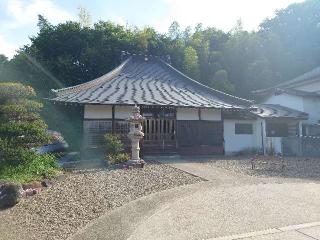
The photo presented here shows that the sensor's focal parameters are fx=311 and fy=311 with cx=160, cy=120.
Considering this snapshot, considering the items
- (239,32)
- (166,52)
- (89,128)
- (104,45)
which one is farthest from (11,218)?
(239,32)

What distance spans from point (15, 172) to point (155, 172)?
14.9ft

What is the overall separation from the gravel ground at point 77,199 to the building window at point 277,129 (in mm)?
9592

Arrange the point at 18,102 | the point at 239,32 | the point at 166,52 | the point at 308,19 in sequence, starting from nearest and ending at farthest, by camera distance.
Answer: the point at 18,102 < the point at 166,52 < the point at 239,32 < the point at 308,19

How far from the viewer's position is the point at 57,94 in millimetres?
15727

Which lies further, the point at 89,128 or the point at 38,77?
the point at 38,77

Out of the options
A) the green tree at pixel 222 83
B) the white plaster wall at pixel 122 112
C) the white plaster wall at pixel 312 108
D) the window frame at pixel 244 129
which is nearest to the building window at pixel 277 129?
the window frame at pixel 244 129

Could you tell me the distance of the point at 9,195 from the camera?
6.89m

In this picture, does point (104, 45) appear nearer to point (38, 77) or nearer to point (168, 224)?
point (38, 77)

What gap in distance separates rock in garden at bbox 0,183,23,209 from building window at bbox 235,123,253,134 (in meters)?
14.0

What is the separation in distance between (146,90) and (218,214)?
12.8 m

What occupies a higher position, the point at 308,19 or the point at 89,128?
the point at 308,19

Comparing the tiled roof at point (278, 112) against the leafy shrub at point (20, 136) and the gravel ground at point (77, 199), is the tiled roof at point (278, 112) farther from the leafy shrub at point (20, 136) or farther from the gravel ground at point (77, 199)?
the leafy shrub at point (20, 136)

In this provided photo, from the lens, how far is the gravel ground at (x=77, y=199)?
564 cm

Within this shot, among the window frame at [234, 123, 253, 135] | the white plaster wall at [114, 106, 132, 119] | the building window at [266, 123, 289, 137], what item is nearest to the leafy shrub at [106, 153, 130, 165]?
the white plaster wall at [114, 106, 132, 119]
